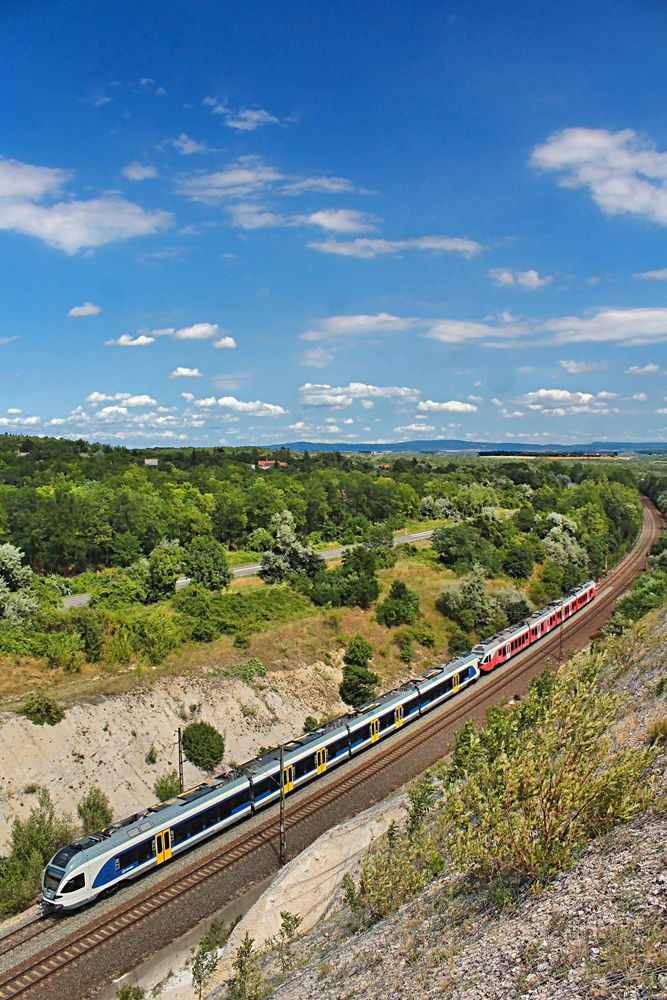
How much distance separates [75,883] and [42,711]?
1166 centimetres

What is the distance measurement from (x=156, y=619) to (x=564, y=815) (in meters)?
33.9

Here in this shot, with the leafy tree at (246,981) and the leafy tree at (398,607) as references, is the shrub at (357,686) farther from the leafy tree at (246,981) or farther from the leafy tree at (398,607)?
the leafy tree at (246,981)

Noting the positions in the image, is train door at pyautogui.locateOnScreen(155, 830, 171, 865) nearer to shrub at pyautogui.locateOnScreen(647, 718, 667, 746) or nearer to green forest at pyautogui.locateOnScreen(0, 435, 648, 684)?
green forest at pyautogui.locateOnScreen(0, 435, 648, 684)

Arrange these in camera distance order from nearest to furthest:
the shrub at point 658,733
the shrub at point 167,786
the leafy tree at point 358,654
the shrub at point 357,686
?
the shrub at point 658,733 → the shrub at point 167,786 → the shrub at point 357,686 → the leafy tree at point 358,654

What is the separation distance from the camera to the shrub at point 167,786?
99.6 ft

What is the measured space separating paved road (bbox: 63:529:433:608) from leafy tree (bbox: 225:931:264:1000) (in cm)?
3112

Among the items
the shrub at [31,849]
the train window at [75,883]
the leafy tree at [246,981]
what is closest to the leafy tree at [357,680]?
the shrub at [31,849]

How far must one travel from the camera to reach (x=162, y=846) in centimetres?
2414

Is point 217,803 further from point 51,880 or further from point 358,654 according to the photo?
point 358,654

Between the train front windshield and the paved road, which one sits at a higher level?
the paved road

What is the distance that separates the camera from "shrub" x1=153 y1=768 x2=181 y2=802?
30.4 meters

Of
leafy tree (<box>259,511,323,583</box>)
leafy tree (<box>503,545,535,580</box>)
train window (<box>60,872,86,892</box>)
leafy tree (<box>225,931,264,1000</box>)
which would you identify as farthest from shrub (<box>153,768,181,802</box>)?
leafy tree (<box>503,545,535,580</box>)

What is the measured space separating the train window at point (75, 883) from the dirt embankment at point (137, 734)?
6.22 meters

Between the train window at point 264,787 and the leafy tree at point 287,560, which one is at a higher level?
the leafy tree at point 287,560
